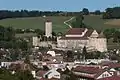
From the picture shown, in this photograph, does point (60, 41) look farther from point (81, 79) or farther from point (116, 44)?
point (81, 79)

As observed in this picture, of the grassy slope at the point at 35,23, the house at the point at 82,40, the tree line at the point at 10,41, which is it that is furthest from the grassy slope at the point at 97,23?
the tree line at the point at 10,41

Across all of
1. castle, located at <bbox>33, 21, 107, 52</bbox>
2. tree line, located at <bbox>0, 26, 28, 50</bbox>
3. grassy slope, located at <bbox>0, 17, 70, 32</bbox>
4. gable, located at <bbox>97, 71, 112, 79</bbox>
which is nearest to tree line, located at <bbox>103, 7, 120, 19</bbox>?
grassy slope, located at <bbox>0, 17, 70, 32</bbox>

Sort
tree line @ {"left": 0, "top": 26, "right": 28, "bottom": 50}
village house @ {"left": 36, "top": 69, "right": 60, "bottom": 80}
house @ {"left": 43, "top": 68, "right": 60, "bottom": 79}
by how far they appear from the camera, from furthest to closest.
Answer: tree line @ {"left": 0, "top": 26, "right": 28, "bottom": 50}, house @ {"left": 43, "top": 68, "right": 60, "bottom": 79}, village house @ {"left": 36, "top": 69, "right": 60, "bottom": 80}

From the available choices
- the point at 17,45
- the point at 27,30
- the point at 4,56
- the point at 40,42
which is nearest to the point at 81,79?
the point at 4,56

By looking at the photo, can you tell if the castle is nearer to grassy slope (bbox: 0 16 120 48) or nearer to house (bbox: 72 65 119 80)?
grassy slope (bbox: 0 16 120 48)

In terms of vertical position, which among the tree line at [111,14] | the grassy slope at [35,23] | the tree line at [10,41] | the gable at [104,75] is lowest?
the tree line at [10,41]

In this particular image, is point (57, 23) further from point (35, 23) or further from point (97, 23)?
point (97, 23)

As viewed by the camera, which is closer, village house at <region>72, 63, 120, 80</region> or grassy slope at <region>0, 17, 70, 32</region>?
village house at <region>72, 63, 120, 80</region>

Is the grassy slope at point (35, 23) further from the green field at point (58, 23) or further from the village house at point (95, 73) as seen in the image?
the village house at point (95, 73)
